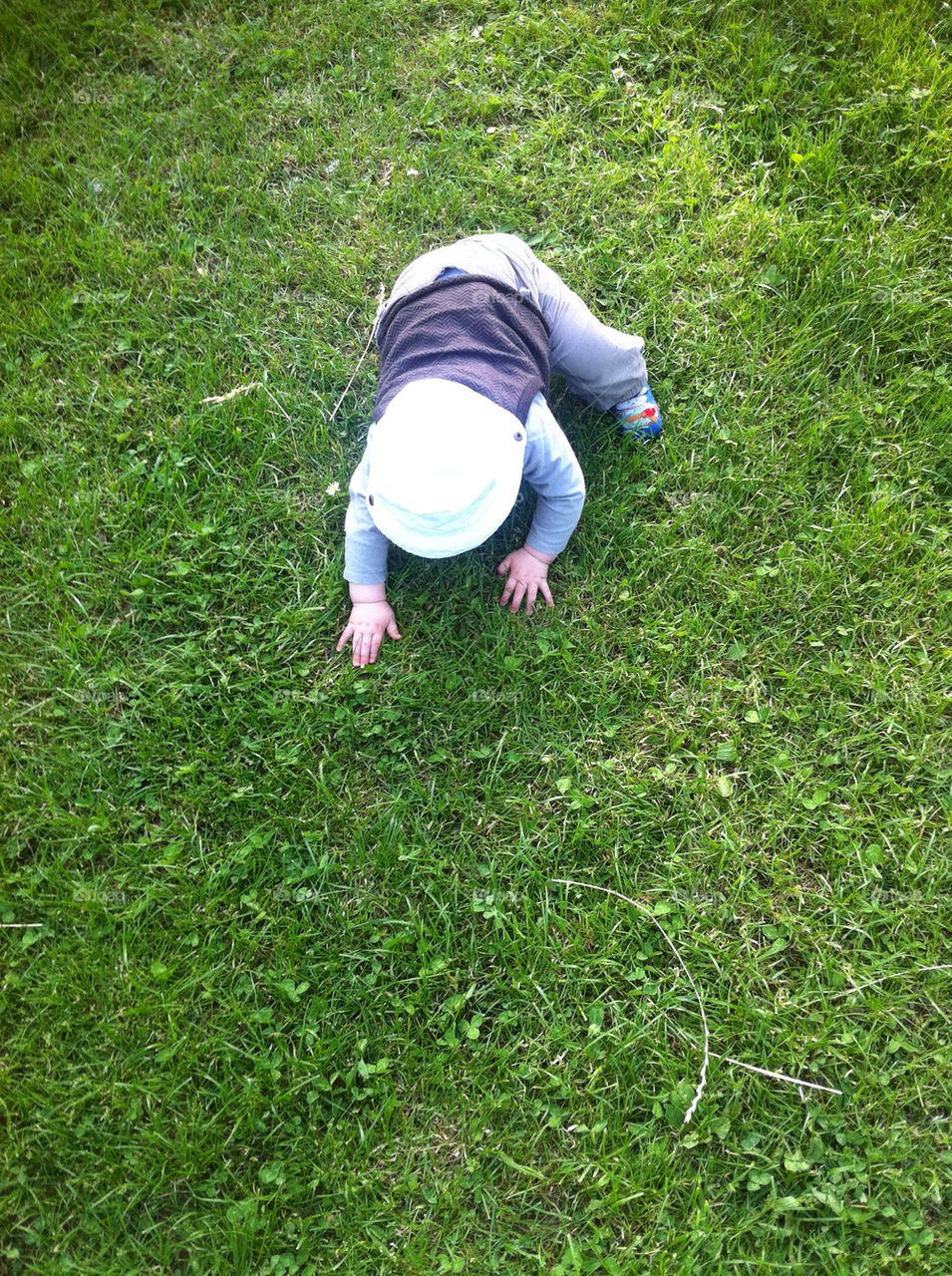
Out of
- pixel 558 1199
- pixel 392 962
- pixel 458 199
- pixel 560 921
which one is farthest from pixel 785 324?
pixel 558 1199

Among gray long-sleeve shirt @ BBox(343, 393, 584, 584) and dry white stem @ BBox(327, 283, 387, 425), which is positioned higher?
dry white stem @ BBox(327, 283, 387, 425)

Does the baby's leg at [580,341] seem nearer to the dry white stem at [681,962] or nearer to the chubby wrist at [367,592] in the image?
the chubby wrist at [367,592]

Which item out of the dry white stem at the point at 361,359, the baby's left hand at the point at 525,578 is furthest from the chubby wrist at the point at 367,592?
the dry white stem at the point at 361,359

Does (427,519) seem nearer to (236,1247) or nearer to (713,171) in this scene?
(236,1247)

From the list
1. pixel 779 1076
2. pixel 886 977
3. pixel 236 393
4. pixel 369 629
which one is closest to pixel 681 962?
pixel 779 1076

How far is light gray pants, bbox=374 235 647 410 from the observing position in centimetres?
267

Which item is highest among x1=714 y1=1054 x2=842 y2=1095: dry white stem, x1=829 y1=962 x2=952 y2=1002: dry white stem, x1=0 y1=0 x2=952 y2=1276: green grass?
x1=0 y1=0 x2=952 y2=1276: green grass

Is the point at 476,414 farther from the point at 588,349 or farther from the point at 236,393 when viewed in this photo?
the point at 236,393

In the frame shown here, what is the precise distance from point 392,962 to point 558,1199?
0.72 m

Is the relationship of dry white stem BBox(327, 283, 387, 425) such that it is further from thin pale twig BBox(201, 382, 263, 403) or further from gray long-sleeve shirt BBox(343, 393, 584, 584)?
gray long-sleeve shirt BBox(343, 393, 584, 584)

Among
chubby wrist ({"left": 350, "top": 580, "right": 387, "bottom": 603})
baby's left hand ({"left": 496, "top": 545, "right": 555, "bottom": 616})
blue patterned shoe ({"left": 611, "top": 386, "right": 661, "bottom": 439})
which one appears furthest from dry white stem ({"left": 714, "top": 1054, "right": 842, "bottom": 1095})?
blue patterned shoe ({"left": 611, "top": 386, "right": 661, "bottom": 439})

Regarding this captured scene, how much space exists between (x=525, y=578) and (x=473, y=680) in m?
0.36

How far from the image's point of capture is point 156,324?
3.19m

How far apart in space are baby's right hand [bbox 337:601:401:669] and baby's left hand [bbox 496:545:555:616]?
0.37 m
